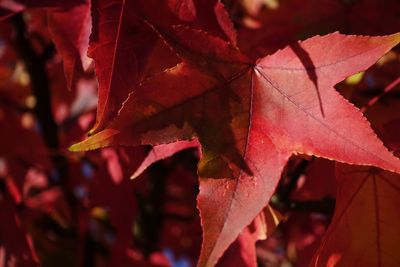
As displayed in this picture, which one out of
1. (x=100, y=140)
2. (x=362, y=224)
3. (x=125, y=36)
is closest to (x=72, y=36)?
(x=125, y=36)

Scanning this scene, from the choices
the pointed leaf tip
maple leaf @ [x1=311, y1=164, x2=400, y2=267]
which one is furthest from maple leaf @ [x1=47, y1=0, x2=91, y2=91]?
maple leaf @ [x1=311, y1=164, x2=400, y2=267]

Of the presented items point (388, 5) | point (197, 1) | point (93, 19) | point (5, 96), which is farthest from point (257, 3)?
point (93, 19)

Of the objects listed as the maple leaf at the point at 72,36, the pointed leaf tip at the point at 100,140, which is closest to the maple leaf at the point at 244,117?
the pointed leaf tip at the point at 100,140

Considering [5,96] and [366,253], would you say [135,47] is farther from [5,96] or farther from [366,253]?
[5,96]

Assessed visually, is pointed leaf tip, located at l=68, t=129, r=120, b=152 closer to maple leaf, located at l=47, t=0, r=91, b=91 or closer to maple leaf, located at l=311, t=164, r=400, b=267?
maple leaf, located at l=47, t=0, r=91, b=91

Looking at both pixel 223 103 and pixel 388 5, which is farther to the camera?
pixel 388 5

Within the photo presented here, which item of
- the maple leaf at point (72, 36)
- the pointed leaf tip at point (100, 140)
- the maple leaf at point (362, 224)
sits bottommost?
the maple leaf at point (362, 224)

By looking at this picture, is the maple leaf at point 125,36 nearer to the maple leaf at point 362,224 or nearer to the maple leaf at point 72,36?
the maple leaf at point 72,36
